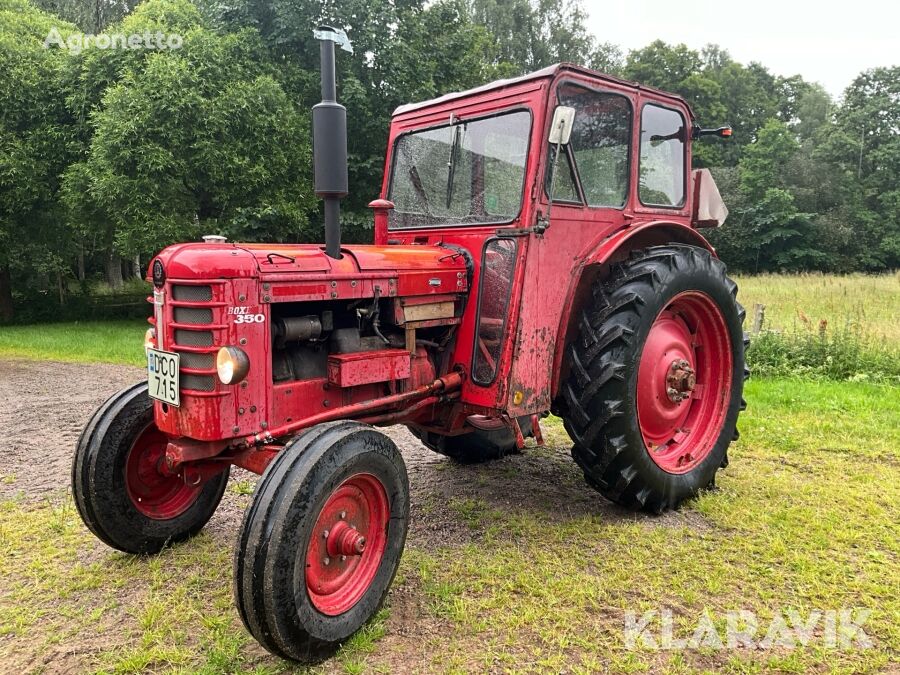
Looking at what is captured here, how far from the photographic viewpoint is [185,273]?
2746 millimetres

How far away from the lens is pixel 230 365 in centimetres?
266

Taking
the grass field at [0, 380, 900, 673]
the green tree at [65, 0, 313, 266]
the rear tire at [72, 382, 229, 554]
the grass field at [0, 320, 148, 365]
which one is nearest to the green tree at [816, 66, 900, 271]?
the green tree at [65, 0, 313, 266]

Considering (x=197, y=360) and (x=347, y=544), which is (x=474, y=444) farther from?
(x=197, y=360)

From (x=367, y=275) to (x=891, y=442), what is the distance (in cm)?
452

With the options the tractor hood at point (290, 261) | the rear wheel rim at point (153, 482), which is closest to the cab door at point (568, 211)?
the tractor hood at point (290, 261)

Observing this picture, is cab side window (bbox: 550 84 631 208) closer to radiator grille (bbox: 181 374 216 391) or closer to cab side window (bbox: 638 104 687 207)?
cab side window (bbox: 638 104 687 207)

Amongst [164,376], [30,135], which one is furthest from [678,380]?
[30,135]

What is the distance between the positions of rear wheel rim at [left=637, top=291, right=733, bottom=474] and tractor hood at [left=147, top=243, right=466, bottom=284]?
4.43ft

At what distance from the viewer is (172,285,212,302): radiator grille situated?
2742mm

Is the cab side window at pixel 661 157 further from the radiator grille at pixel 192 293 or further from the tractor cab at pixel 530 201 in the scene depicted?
the radiator grille at pixel 192 293

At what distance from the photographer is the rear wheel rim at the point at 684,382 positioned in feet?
13.1

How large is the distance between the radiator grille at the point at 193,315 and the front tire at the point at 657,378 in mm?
1950

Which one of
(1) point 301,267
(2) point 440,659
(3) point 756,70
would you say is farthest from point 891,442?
(3) point 756,70

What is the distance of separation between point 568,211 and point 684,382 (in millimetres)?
1303
